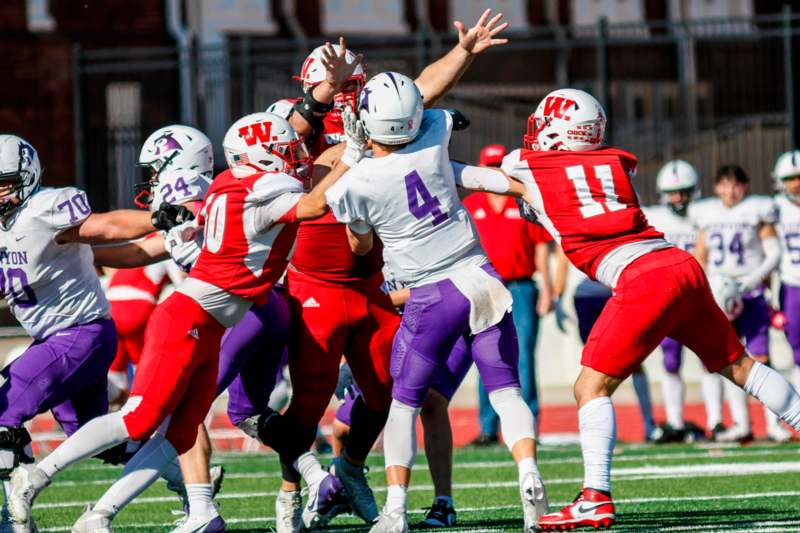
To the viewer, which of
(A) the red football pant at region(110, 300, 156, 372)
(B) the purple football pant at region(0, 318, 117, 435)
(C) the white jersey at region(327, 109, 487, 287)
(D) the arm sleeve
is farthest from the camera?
(A) the red football pant at region(110, 300, 156, 372)

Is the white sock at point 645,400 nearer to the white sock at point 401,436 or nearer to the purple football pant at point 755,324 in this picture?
the purple football pant at point 755,324

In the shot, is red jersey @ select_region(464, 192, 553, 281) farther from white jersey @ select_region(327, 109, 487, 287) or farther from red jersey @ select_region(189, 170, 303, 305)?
red jersey @ select_region(189, 170, 303, 305)

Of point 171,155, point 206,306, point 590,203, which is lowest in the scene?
point 206,306

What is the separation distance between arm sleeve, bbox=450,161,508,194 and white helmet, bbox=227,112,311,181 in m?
0.66

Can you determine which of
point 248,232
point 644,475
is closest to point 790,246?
point 644,475

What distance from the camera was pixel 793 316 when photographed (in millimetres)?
11516

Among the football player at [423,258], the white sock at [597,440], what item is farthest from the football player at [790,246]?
the football player at [423,258]

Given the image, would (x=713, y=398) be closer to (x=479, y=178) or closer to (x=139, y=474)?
(x=479, y=178)

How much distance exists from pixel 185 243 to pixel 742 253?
19.1 feet

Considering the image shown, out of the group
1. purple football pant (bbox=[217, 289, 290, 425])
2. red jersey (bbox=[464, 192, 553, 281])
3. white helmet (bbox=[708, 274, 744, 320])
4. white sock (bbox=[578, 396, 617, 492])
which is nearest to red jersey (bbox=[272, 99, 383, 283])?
purple football pant (bbox=[217, 289, 290, 425])

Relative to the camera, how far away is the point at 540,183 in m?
6.85

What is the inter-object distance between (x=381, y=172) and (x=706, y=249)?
18.5 feet

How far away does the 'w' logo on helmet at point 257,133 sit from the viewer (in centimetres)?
666

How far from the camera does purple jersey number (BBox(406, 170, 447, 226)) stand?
21.3 feet
